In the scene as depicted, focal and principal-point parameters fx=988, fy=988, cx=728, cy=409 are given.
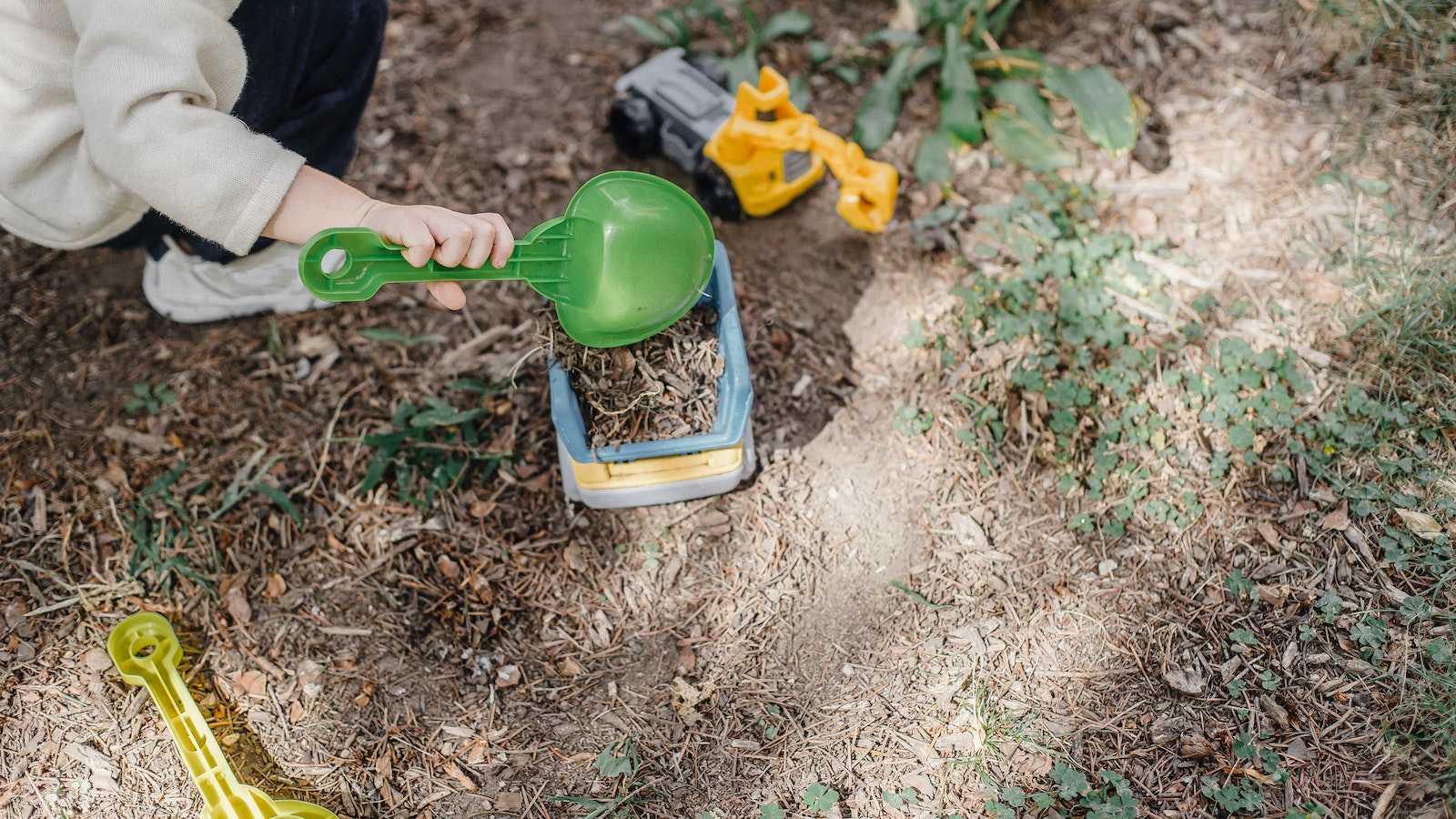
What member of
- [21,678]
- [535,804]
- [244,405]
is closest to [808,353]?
[535,804]

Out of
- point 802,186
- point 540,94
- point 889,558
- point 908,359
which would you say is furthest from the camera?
point 540,94

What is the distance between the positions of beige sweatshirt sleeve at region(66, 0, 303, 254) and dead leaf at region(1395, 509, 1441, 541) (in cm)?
216

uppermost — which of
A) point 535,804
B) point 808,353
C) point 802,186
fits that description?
point 802,186

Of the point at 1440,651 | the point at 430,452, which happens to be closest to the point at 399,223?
the point at 430,452

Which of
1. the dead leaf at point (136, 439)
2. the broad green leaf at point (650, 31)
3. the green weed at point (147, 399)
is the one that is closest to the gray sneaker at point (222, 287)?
the green weed at point (147, 399)

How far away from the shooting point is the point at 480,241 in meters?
1.56

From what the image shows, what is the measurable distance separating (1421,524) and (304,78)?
248 cm

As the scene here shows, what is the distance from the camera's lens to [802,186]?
2.54m

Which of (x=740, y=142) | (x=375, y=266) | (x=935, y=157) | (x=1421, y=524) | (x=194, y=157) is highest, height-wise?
(x=194, y=157)

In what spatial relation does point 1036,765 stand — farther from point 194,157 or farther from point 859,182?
point 194,157

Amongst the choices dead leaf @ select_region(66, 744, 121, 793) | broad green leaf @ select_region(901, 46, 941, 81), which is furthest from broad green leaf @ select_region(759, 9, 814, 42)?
dead leaf @ select_region(66, 744, 121, 793)

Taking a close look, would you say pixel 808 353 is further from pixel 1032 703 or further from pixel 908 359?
pixel 1032 703

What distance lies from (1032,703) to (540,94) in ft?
6.86

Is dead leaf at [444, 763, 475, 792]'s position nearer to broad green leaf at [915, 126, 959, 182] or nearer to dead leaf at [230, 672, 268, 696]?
dead leaf at [230, 672, 268, 696]
